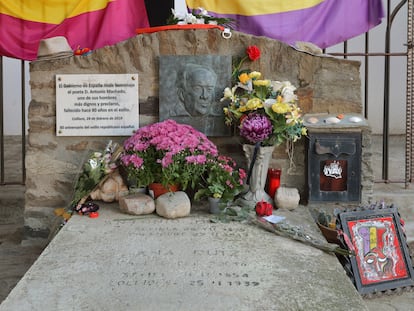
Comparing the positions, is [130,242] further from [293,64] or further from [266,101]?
[293,64]

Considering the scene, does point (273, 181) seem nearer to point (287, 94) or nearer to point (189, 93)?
point (287, 94)

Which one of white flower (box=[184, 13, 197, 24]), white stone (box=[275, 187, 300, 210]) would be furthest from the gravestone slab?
white flower (box=[184, 13, 197, 24])

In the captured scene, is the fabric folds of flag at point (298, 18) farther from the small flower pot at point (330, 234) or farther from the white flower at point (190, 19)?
the small flower pot at point (330, 234)

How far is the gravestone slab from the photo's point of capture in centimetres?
204

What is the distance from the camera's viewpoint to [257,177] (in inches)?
133

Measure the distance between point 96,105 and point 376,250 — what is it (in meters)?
2.09

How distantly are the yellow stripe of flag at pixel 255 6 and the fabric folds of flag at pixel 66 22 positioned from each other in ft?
2.15

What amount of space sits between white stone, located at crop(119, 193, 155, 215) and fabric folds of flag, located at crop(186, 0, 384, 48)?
187 centimetres

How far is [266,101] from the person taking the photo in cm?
331

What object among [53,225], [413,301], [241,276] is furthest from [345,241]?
[53,225]

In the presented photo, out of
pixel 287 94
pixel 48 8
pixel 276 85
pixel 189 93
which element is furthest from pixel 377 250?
pixel 48 8

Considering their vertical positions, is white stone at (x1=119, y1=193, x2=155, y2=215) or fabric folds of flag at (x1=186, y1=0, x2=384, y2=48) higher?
fabric folds of flag at (x1=186, y1=0, x2=384, y2=48)

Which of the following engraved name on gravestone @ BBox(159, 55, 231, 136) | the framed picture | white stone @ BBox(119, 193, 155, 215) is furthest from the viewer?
engraved name on gravestone @ BBox(159, 55, 231, 136)

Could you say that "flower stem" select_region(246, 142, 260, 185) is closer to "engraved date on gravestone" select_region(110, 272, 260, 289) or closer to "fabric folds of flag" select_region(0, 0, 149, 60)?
"engraved date on gravestone" select_region(110, 272, 260, 289)
